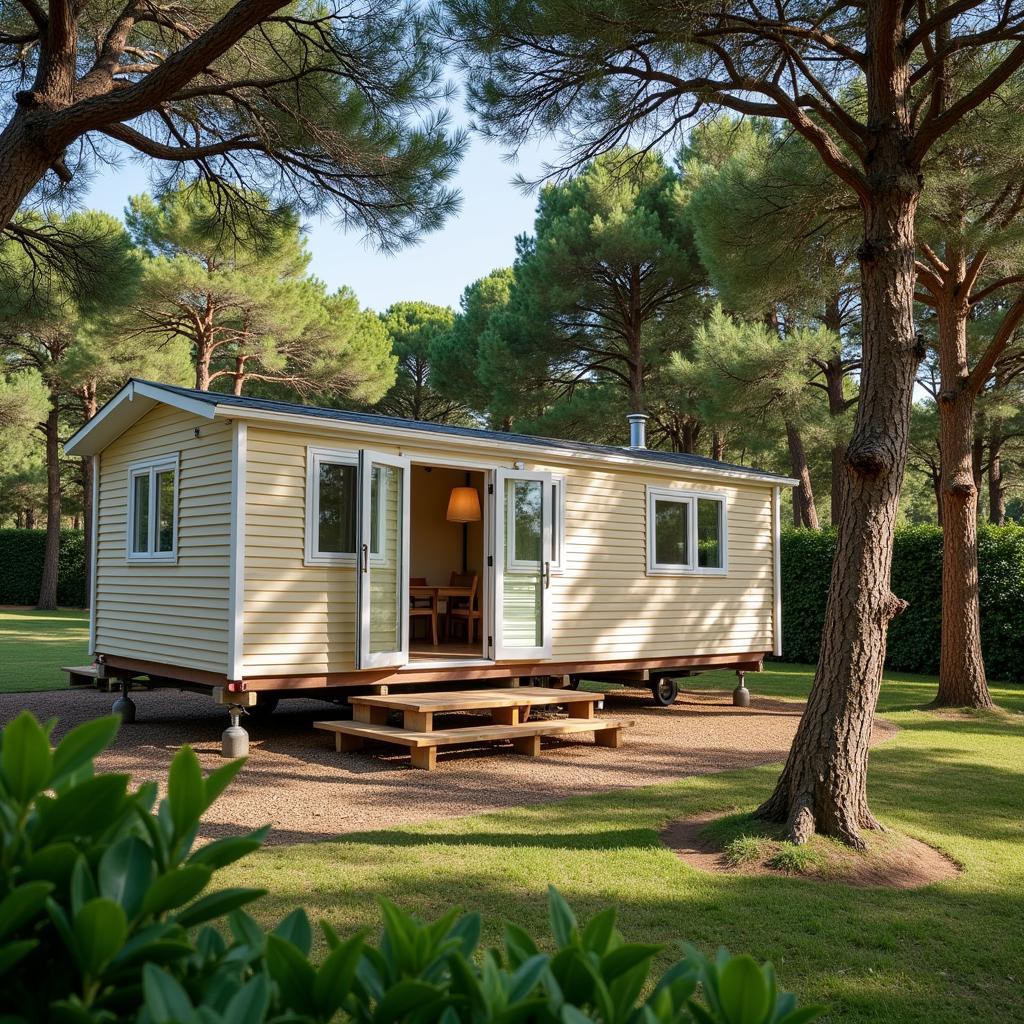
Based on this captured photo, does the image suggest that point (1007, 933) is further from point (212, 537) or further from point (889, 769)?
point (212, 537)

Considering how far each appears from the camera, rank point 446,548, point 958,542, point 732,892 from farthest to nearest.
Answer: point 446,548 → point 958,542 → point 732,892

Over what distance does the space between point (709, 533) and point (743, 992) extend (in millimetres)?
9870

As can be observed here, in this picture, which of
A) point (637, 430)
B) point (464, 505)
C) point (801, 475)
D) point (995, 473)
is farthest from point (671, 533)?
point (995, 473)

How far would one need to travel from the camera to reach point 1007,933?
3758 millimetres

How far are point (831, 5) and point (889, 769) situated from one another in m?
5.14

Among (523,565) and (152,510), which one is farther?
(523,565)

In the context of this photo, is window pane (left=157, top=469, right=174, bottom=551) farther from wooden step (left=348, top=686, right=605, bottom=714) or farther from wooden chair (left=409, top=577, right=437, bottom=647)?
wooden chair (left=409, top=577, right=437, bottom=647)

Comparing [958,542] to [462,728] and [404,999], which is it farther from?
[404,999]

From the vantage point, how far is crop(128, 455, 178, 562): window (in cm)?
814

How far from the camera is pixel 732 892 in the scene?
4133mm

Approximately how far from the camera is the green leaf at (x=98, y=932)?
37.5 inches

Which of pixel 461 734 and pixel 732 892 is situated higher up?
pixel 461 734

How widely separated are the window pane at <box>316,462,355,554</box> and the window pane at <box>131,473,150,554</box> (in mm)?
1965

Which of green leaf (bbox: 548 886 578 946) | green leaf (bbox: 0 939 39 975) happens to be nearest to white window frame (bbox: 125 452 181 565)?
green leaf (bbox: 548 886 578 946)
